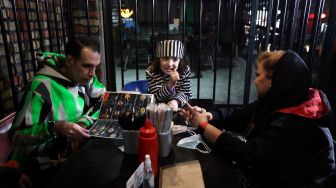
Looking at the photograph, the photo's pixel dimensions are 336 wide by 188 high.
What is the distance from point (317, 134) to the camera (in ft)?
3.99

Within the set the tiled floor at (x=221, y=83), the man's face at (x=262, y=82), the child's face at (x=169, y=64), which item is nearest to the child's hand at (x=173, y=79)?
the child's face at (x=169, y=64)

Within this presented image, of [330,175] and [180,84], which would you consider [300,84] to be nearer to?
[330,175]

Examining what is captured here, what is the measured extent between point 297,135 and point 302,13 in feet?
5.49

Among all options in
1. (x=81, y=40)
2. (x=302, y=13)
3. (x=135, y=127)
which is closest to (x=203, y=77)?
(x=302, y=13)

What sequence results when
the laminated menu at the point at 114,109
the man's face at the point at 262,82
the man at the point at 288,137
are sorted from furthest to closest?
the laminated menu at the point at 114,109, the man's face at the point at 262,82, the man at the point at 288,137


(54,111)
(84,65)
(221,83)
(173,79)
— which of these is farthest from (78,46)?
(221,83)

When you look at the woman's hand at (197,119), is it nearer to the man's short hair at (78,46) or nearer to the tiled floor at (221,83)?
the man's short hair at (78,46)

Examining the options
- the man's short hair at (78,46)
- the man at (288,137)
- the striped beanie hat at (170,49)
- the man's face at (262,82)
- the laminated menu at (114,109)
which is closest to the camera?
the man at (288,137)

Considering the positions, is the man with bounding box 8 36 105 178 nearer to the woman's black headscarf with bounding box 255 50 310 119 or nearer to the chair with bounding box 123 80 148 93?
the chair with bounding box 123 80 148 93

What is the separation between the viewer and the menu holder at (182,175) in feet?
3.39

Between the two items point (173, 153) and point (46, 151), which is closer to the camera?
point (173, 153)

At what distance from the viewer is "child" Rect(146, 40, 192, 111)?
207 centimetres

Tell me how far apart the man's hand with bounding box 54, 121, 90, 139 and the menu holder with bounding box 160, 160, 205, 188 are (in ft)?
1.62

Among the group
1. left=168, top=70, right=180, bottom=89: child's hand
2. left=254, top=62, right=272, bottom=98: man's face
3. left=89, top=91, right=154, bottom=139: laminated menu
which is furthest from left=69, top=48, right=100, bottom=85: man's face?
left=254, top=62, right=272, bottom=98: man's face
